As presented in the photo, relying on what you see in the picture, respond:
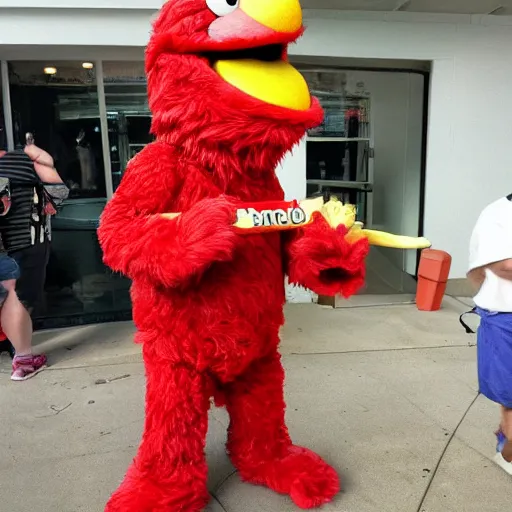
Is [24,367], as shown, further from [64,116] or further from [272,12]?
[272,12]

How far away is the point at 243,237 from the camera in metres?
1.78

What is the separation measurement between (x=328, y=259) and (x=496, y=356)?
96 centimetres

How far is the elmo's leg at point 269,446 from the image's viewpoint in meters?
2.10

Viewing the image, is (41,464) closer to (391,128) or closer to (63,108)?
(63,108)

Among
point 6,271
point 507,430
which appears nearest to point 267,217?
point 507,430

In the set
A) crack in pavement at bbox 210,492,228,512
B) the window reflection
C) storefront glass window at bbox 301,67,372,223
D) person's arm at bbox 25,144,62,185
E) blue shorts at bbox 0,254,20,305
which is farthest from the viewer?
storefront glass window at bbox 301,67,372,223

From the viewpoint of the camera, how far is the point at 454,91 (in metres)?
5.04

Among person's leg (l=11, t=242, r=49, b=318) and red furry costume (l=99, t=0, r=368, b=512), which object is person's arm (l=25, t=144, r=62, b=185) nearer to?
person's leg (l=11, t=242, r=49, b=318)

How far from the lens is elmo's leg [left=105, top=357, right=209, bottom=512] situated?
1.87 meters

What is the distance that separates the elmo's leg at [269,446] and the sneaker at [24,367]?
1959mm

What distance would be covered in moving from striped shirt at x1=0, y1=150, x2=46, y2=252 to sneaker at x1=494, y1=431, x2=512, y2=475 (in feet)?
10.5

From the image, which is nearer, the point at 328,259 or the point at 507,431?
the point at 328,259

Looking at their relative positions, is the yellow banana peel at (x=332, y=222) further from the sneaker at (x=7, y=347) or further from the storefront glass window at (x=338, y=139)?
the storefront glass window at (x=338, y=139)

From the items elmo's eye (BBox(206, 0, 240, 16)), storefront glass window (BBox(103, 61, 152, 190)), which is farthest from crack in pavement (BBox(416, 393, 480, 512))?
storefront glass window (BBox(103, 61, 152, 190))
